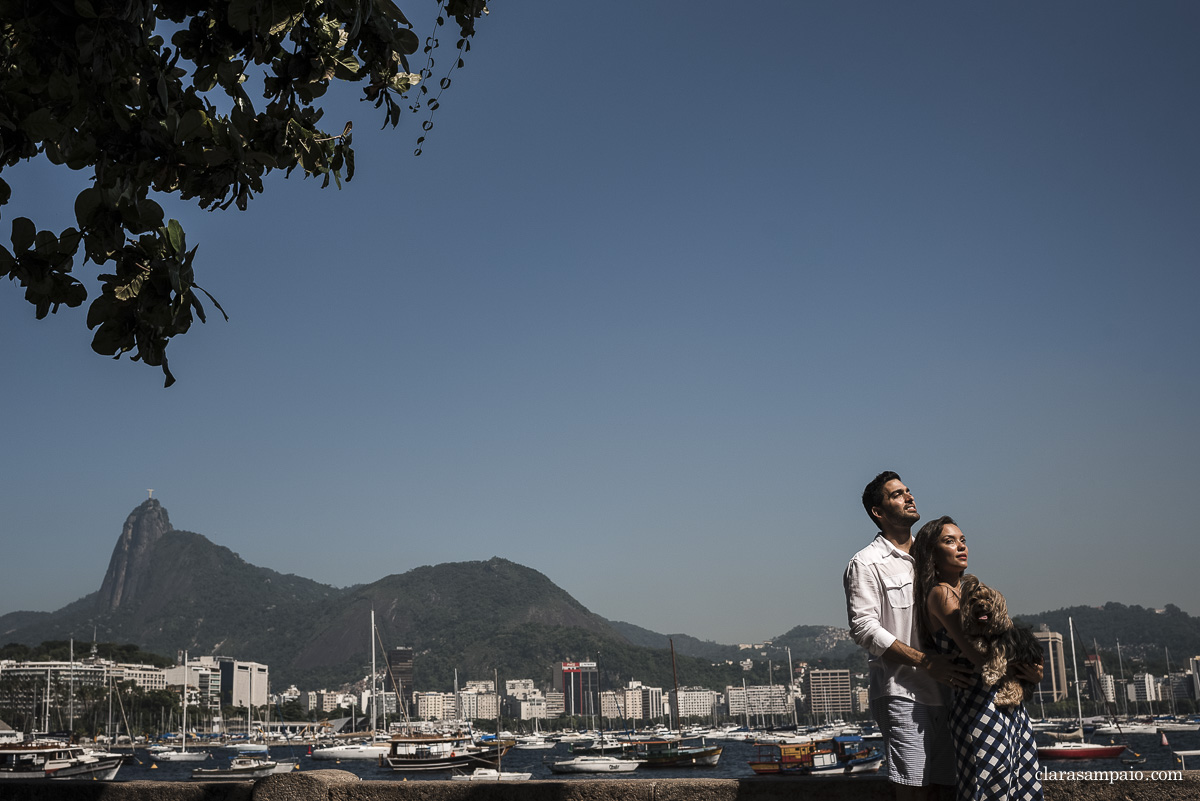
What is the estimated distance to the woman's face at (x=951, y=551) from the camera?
10.3 ft

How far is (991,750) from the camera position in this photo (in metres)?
2.97

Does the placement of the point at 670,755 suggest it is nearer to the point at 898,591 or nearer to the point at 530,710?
the point at 898,591

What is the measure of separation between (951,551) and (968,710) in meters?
0.51

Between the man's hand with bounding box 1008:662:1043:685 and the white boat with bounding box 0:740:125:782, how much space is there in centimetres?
4675

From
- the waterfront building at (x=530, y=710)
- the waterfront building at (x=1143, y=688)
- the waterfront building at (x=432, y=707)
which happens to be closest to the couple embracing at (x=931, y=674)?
the waterfront building at (x=1143, y=688)

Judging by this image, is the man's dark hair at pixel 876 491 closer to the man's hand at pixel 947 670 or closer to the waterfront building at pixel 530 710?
the man's hand at pixel 947 670

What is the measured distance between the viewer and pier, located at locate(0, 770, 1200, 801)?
329 cm

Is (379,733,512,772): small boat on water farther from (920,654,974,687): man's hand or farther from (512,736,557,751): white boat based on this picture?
(920,654,974,687): man's hand

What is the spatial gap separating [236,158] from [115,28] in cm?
39

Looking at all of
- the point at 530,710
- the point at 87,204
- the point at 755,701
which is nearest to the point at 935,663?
the point at 87,204

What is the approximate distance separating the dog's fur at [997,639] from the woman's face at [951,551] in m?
0.11

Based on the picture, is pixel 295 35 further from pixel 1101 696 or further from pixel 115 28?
pixel 1101 696

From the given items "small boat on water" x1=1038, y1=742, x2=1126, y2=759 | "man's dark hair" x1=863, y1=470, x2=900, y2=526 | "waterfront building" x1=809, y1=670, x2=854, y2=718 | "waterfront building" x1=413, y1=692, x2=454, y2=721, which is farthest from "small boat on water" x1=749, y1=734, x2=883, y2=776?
"waterfront building" x1=413, y1=692, x2=454, y2=721

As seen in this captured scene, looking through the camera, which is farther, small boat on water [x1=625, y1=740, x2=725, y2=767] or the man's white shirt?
small boat on water [x1=625, y1=740, x2=725, y2=767]
